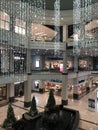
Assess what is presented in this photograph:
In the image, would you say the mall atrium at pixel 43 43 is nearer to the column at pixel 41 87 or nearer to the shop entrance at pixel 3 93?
the shop entrance at pixel 3 93

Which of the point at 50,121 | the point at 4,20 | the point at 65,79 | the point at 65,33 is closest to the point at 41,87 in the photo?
the point at 65,79

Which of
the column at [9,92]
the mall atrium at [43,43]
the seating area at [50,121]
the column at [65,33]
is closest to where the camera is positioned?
the seating area at [50,121]

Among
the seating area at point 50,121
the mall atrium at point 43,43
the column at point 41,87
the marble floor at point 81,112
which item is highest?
the mall atrium at point 43,43

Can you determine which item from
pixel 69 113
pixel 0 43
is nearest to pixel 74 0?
pixel 0 43

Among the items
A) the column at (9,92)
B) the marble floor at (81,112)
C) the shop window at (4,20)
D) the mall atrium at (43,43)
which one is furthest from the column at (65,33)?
the column at (9,92)

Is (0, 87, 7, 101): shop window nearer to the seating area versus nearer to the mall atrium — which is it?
the mall atrium

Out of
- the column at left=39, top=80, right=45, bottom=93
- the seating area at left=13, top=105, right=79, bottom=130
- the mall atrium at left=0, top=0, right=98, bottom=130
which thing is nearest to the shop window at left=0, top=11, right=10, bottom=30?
the mall atrium at left=0, top=0, right=98, bottom=130

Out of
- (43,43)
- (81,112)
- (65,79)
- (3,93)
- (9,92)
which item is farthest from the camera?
(9,92)

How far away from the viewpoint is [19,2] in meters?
12.4

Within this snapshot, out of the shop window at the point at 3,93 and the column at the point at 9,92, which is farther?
the column at the point at 9,92

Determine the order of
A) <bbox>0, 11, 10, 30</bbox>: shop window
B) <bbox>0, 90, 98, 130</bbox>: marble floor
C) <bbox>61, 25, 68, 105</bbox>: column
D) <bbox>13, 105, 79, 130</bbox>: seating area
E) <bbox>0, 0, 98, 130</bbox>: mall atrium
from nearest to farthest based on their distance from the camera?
<bbox>13, 105, 79, 130</bbox>: seating area < <bbox>0, 90, 98, 130</bbox>: marble floor < <bbox>0, 0, 98, 130</bbox>: mall atrium < <bbox>0, 11, 10, 30</bbox>: shop window < <bbox>61, 25, 68, 105</bbox>: column

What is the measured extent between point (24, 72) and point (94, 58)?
18.2 meters

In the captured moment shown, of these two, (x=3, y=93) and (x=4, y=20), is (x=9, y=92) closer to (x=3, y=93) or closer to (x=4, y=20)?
(x=3, y=93)

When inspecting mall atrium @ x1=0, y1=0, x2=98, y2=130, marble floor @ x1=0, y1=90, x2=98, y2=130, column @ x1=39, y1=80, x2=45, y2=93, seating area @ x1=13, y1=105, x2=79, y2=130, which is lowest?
marble floor @ x1=0, y1=90, x2=98, y2=130
